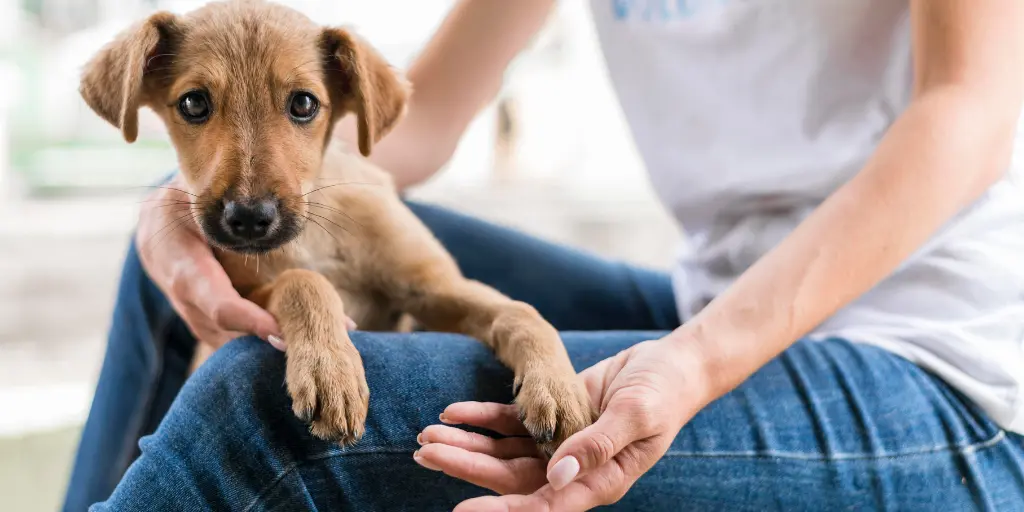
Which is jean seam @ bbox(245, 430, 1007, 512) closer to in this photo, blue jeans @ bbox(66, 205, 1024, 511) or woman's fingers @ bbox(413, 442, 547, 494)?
blue jeans @ bbox(66, 205, 1024, 511)

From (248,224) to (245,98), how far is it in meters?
0.24

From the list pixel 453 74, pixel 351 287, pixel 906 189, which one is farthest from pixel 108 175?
pixel 906 189

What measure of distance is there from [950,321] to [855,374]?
22 centimetres

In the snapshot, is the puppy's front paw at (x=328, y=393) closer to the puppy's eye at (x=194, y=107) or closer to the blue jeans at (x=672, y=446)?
the blue jeans at (x=672, y=446)

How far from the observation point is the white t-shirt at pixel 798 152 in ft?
4.68

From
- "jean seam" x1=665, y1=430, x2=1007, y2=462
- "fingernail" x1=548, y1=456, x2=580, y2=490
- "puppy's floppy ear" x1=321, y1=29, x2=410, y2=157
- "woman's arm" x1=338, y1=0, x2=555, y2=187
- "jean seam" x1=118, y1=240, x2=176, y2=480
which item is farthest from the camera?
"woman's arm" x1=338, y1=0, x2=555, y2=187

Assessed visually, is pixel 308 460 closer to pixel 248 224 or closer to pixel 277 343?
pixel 277 343

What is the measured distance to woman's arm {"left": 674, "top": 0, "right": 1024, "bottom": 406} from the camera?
127 centimetres

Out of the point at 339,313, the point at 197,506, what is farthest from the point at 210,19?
the point at 197,506

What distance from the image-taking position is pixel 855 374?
4.42 feet

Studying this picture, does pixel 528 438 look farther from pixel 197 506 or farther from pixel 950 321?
pixel 950 321

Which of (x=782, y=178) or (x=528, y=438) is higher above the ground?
(x=782, y=178)

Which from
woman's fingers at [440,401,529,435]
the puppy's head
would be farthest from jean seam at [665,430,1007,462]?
the puppy's head

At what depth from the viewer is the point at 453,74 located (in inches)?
78.5
